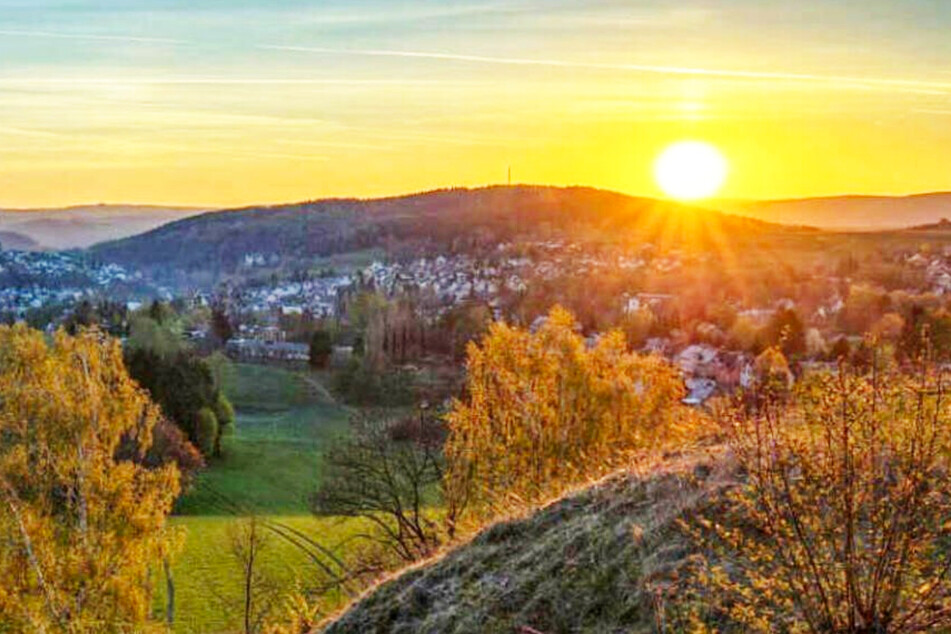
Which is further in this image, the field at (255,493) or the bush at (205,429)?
the bush at (205,429)

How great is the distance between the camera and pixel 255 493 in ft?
140

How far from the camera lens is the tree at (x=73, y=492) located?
53.0 ft

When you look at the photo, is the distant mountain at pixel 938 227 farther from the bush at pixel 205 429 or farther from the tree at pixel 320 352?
the bush at pixel 205 429

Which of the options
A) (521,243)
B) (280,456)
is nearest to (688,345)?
(280,456)

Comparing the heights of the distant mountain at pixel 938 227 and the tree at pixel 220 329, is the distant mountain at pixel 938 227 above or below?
above

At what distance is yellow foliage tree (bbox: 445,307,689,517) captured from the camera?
19.8 meters

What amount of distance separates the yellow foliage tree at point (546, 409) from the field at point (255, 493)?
201 inches

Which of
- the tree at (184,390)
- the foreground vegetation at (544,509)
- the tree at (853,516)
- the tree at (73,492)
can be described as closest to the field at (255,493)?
the foreground vegetation at (544,509)

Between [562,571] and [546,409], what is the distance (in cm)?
1222

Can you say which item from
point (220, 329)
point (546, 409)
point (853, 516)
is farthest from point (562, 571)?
point (220, 329)

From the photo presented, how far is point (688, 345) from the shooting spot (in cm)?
7444

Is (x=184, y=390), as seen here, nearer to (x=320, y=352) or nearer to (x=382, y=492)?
(x=382, y=492)

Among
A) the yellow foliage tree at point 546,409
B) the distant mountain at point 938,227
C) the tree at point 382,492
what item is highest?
the distant mountain at point 938,227

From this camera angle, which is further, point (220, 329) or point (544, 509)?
point (220, 329)
